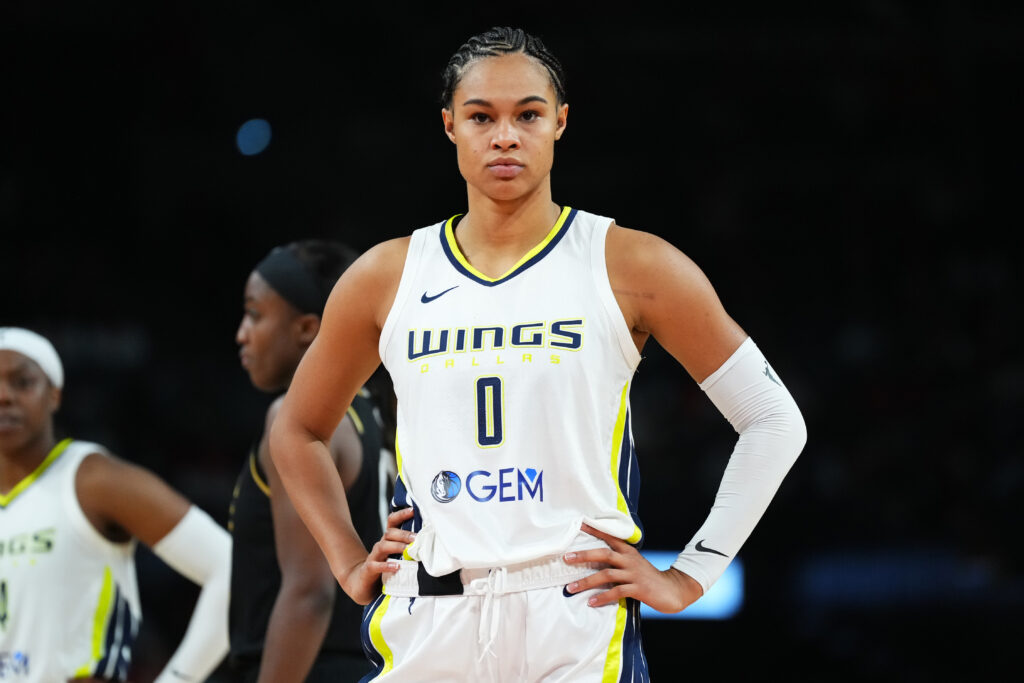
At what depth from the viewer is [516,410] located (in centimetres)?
208

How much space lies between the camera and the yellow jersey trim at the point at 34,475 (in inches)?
150

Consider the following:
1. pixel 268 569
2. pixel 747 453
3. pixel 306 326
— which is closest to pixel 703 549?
pixel 747 453

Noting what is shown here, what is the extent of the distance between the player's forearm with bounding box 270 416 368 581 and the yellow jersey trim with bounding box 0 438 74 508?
1.70 metres

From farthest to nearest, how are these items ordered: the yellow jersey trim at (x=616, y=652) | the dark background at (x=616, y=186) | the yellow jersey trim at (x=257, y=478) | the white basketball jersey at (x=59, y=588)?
the dark background at (x=616, y=186) → the white basketball jersey at (x=59, y=588) → the yellow jersey trim at (x=257, y=478) → the yellow jersey trim at (x=616, y=652)

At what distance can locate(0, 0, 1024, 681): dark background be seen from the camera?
766 cm

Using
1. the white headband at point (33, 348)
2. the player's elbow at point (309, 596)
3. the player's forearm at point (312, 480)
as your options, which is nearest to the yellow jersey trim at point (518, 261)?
the player's forearm at point (312, 480)

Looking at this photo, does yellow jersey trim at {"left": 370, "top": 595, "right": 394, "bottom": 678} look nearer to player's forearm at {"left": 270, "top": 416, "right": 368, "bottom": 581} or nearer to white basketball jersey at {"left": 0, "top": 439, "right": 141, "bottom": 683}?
player's forearm at {"left": 270, "top": 416, "right": 368, "bottom": 581}

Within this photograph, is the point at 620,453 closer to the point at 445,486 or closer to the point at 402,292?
the point at 445,486

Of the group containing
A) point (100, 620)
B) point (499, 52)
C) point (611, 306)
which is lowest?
point (100, 620)

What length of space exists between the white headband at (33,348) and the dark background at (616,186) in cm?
333

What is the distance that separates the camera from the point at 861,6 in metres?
7.88

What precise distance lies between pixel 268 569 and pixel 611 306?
1.46 m

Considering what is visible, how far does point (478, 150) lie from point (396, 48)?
682cm

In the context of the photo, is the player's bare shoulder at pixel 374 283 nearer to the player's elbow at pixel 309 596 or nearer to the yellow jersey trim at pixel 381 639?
the yellow jersey trim at pixel 381 639
